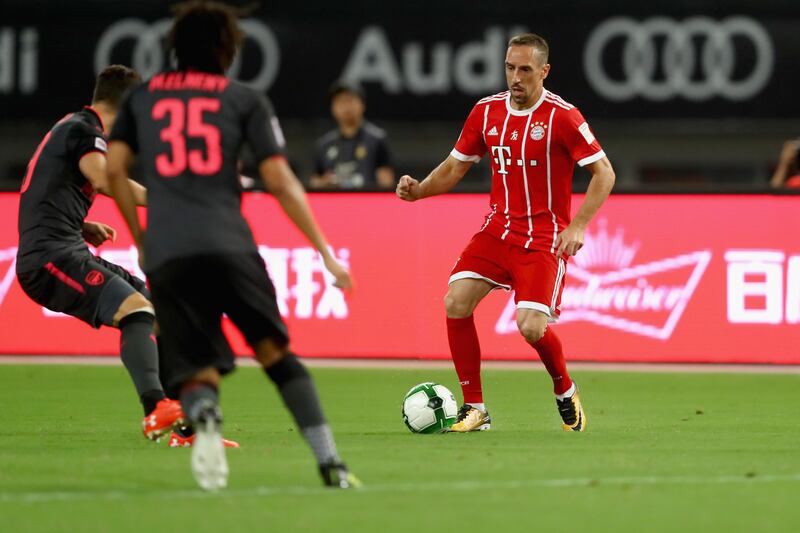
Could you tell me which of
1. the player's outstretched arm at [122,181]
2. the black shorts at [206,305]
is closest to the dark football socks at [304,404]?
the black shorts at [206,305]

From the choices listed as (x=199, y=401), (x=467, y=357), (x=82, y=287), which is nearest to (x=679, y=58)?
(x=467, y=357)

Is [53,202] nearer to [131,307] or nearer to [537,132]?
[131,307]

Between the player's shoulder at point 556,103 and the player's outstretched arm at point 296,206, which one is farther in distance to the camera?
the player's shoulder at point 556,103

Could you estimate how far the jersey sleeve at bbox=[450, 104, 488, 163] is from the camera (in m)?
9.42

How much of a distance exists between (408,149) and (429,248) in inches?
216

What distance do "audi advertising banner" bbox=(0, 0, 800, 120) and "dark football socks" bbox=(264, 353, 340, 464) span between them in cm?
1175

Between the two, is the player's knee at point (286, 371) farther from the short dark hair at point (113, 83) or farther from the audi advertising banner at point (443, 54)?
the audi advertising banner at point (443, 54)

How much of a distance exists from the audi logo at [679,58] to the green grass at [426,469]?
6.98 metres

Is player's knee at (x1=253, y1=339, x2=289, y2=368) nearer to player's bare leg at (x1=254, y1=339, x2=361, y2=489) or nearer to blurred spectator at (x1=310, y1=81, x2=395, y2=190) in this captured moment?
player's bare leg at (x1=254, y1=339, x2=361, y2=489)

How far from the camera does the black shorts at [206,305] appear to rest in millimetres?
6285

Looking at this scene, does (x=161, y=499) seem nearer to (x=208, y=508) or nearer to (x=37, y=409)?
(x=208, y=508)

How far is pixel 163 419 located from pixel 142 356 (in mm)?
560

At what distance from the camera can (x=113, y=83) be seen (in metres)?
8.30

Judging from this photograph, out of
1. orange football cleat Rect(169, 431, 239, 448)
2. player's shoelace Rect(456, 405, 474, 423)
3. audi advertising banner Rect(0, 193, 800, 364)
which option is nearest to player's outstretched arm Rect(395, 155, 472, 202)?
player's shoelace Rect(456, 405, 474, 423)
